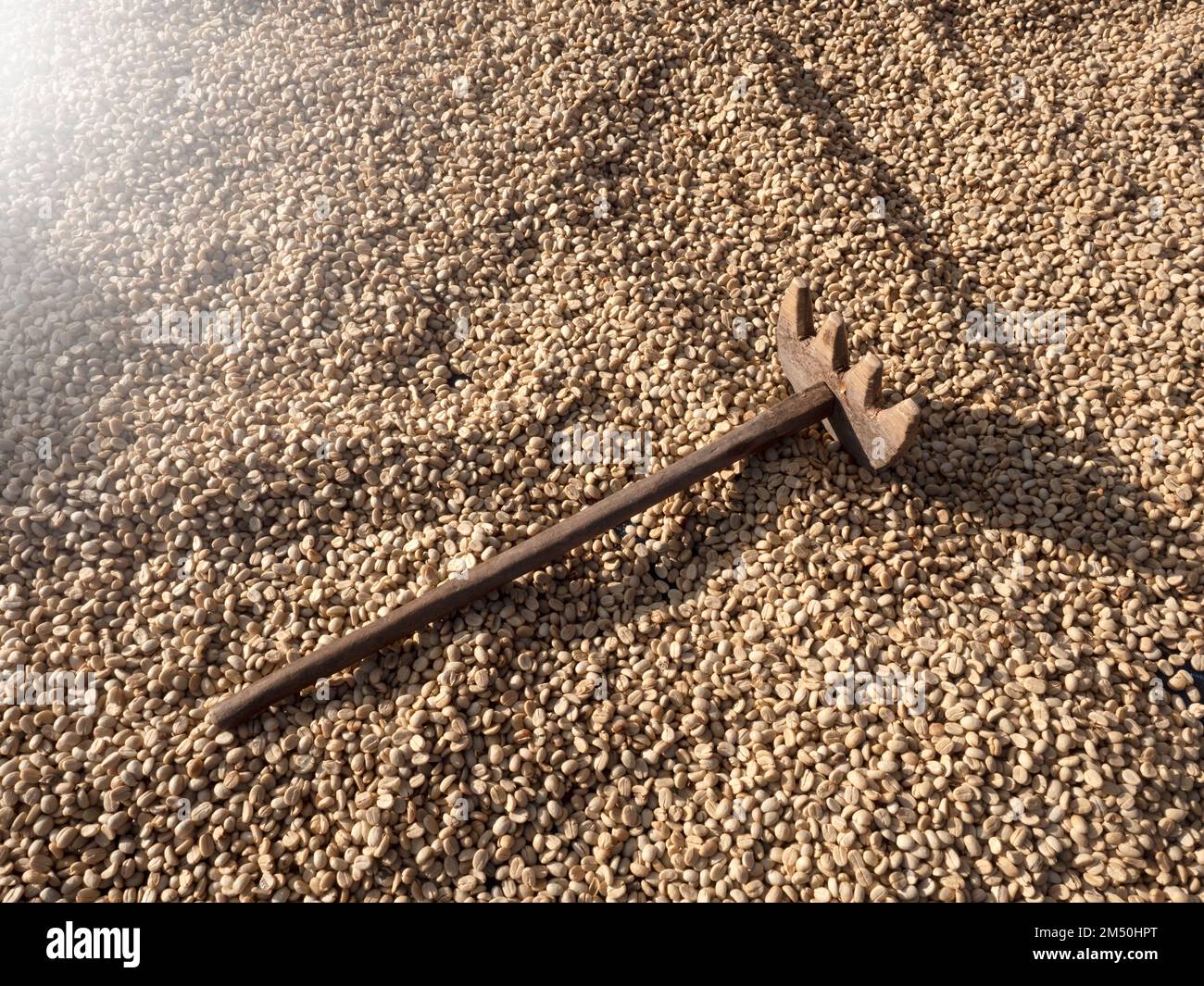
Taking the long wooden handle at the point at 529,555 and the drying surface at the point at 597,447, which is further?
the long wooden handle at the point at 529,555

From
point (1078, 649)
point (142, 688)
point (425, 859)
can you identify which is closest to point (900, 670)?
point (1078, 649)

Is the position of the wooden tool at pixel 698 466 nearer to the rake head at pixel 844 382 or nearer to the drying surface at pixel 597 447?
the rake head at pixel 844 382

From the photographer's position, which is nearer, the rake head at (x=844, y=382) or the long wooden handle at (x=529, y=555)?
the long wooden handle at (x=529, y=555)

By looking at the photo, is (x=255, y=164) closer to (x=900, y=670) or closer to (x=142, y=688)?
(x=142, y=688)

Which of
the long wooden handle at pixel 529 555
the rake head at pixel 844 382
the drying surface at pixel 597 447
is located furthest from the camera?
the rake head at pixel 844 382

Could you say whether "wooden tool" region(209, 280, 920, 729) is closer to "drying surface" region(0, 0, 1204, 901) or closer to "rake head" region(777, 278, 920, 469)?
"rake head" region(777, 278, 920, 469)

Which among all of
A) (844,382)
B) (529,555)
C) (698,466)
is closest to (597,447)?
(698,466)

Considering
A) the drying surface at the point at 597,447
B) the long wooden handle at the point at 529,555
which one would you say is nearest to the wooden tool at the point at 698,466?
the long wooden handle at the point at 529,555

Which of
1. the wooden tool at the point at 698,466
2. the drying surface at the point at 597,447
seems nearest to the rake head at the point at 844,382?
the wooden tool at the point at 698,466

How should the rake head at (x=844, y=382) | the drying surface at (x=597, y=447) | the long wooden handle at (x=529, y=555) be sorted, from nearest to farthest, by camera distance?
the drying surface at (x=597, y=447) → the long wooden handle at (x=529, y=555) → the rake head at (x=844, y=382)

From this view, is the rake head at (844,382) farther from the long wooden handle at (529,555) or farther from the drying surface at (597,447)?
the drying surface at (597,447)
